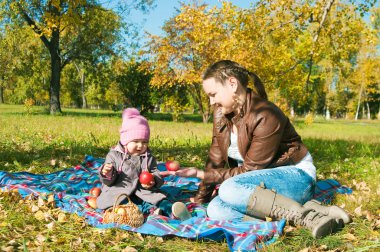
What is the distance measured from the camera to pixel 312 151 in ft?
27.9

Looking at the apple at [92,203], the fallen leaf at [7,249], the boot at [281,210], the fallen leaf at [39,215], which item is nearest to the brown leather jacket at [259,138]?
the boot at [281,210]

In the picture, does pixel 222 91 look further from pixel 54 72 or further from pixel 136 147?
pixel 54 72

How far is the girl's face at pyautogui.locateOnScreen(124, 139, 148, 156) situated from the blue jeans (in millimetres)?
953

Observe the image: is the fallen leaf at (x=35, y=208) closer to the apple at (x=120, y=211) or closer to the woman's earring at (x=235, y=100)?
the apple at (x=120, y=211)

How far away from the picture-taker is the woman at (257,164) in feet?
10.9

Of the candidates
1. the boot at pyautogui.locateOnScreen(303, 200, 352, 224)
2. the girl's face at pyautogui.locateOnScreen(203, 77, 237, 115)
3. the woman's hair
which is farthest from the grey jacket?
the boot at pyautogui.locateOnScreen(303, 200, 352, 224)

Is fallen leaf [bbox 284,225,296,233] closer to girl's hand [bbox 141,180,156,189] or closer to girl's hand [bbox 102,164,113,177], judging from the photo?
girl's hand [bbox 141,180,156,189]

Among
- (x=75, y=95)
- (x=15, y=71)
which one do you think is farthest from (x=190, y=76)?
(x=75, y=95)

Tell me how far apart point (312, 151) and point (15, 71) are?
86.0ft

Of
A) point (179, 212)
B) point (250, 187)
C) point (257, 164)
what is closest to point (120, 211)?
point (179, 212)

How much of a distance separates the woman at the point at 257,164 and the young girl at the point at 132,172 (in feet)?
1.77

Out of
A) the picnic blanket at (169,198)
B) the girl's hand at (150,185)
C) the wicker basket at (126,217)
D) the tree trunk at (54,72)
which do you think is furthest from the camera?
the tree trunk at (54,72)

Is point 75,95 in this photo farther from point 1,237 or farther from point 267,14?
point 1,237

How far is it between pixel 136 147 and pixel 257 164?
4.13ft
